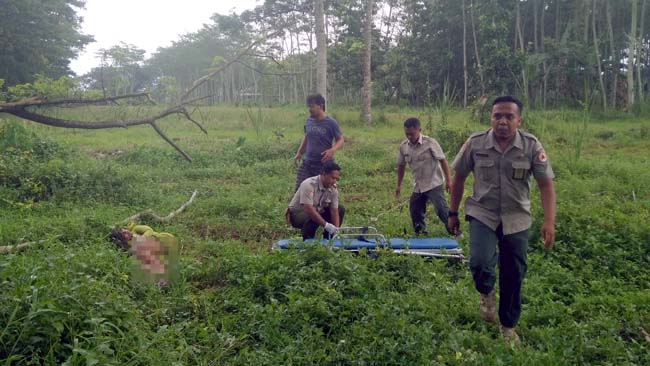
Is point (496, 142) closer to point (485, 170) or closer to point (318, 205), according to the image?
point (485, 170)

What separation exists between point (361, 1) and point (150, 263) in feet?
73.1

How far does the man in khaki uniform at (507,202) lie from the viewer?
354cm

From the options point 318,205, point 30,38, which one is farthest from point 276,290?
point 30,38

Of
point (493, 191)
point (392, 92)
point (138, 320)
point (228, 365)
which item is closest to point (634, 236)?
point (493, 191)

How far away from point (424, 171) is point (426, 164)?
0.27ft

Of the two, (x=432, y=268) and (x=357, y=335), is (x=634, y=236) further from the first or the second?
(x=357, y=335)

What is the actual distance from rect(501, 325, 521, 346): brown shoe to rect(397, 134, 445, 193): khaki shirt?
2.54 m

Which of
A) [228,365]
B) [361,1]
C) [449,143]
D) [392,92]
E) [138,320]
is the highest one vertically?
[361,1]

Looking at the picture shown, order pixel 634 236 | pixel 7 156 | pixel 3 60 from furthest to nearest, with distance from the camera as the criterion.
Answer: pixel 3 60 → pixel 7 156 → pixel 634 236

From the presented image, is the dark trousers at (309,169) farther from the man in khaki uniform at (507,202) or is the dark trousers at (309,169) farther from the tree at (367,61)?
the tree at (367,61)

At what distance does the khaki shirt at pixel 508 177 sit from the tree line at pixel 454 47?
41.7 feet

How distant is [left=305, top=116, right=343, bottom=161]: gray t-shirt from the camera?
655cm

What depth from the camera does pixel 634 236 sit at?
5.35 meters

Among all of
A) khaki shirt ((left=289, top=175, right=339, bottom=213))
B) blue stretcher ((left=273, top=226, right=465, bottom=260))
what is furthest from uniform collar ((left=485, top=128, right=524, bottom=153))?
khaki shirt ((left=289, top=175, right=339, bottom=213))
